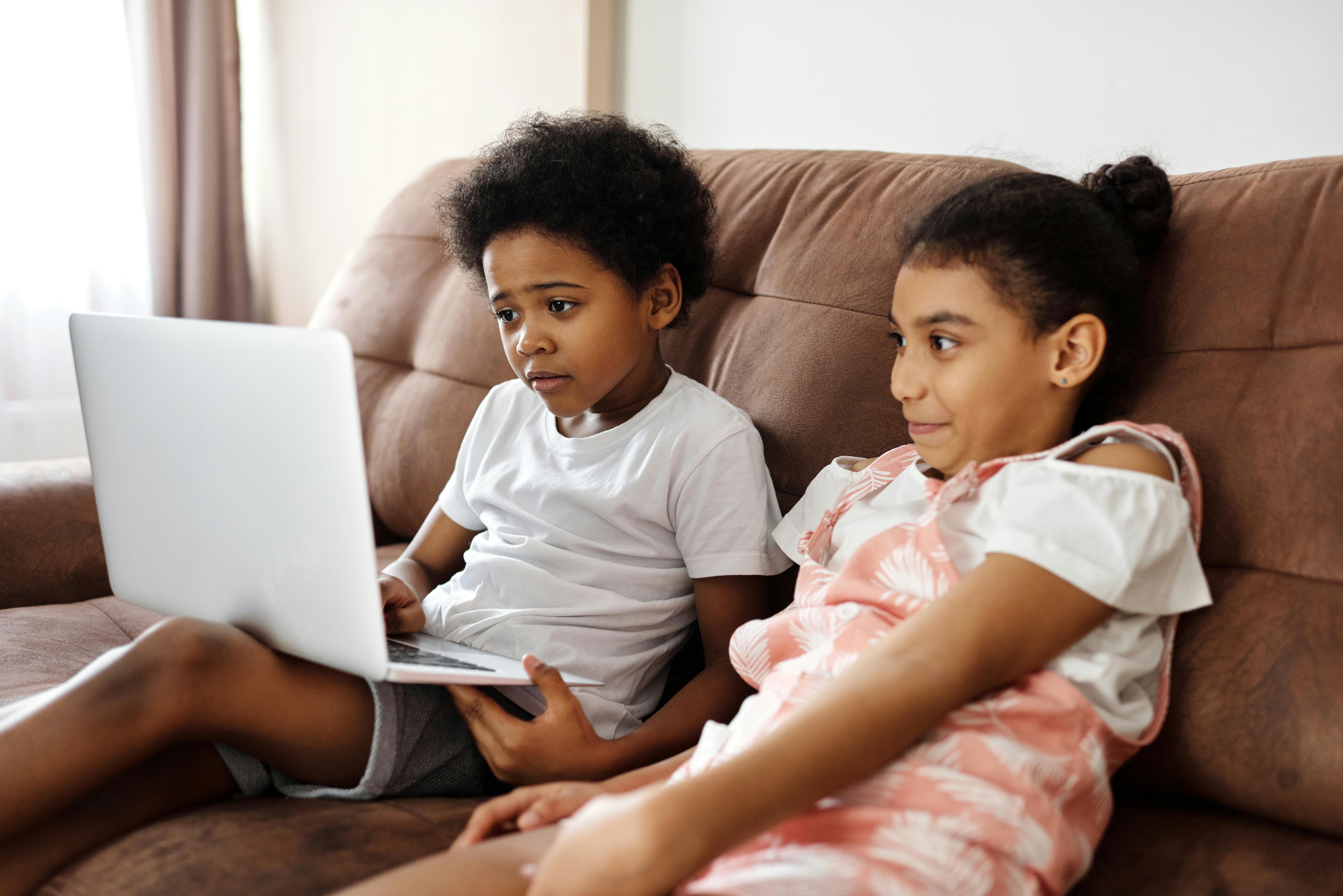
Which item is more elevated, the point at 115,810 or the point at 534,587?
the point at 534,587

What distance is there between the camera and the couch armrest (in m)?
1.36

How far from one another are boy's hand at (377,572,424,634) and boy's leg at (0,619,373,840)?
0.48 feet

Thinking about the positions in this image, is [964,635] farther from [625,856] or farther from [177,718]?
[177,718]

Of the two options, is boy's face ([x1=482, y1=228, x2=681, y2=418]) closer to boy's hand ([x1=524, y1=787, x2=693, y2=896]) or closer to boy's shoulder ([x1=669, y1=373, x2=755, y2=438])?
boy's shoulder ([x1=669, y1=373, x2=755, y2=438])

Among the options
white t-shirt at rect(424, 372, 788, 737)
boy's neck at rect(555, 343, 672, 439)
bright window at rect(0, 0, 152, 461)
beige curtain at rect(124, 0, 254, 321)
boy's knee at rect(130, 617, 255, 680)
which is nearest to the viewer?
boy's knee at rect(130, 617, 255, 680)

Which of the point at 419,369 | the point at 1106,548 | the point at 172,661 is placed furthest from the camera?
the point at 419,369

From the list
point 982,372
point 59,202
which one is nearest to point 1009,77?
point 982,372

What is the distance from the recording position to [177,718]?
0.83m

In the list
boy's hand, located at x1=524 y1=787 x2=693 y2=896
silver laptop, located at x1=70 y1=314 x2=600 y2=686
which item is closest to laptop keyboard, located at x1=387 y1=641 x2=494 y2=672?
silver laptop, located at x1=70 y1=314 x2=600 y2=686

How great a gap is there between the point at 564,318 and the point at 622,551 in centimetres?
26

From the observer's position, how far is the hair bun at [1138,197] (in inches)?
36.0

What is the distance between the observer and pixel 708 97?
1.91 m

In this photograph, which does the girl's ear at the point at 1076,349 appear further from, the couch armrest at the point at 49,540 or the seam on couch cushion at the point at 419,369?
the couch armrest at the point at 49,540

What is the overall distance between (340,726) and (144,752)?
0.15 m
